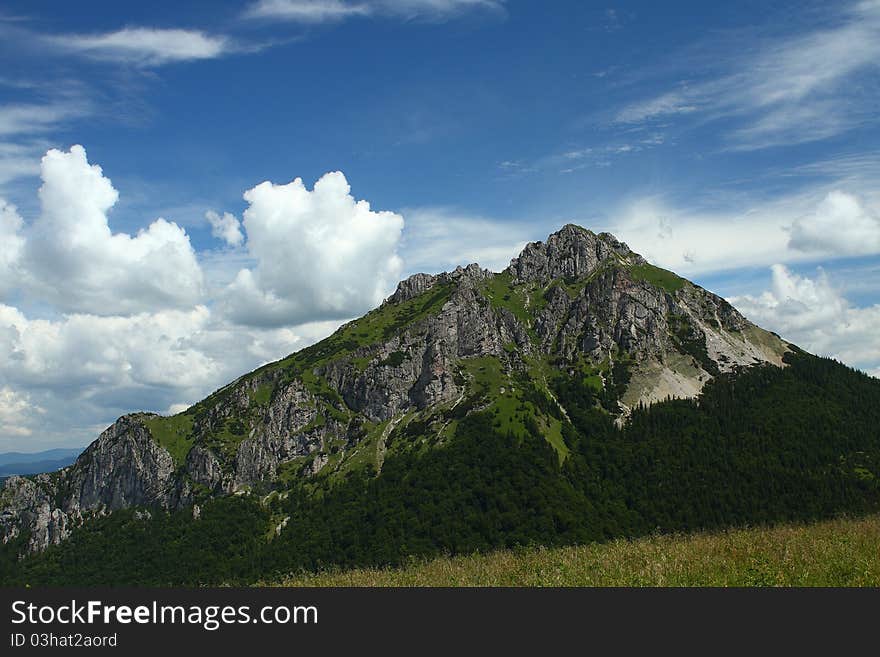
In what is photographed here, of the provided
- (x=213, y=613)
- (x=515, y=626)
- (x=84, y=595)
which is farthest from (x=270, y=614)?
(x=515, y=626)

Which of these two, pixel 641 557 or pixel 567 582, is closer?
pixel 567 582

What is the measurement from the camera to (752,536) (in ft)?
76.5

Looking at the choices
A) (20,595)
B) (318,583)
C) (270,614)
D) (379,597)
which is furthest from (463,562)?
(20,595)

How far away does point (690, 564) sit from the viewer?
1895cm

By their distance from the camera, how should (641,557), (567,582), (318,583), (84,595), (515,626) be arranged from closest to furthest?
(515,626) < (84,595) < (567,582) < (641,557) < (318,583)

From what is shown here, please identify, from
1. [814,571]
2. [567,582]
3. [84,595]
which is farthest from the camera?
[567,582]

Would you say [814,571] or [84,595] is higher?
[84,595]

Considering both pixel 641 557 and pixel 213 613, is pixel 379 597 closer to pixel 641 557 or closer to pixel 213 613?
pixel 213 613

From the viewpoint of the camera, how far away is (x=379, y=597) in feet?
52.4

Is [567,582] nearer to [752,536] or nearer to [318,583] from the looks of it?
[752,536]

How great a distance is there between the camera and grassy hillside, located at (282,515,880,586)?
55.2 ft

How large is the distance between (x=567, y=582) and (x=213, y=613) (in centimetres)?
1092

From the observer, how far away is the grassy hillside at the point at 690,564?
1683 cm

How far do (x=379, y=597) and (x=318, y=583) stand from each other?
10.8m
